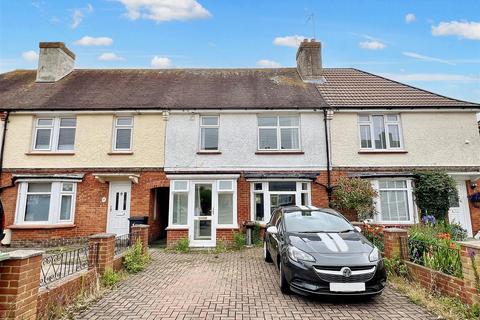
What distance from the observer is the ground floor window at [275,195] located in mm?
11047

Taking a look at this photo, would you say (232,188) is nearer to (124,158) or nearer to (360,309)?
(124,158)

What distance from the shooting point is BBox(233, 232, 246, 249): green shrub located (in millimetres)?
10123

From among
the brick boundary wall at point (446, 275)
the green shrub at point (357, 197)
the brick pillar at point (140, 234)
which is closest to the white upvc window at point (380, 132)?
the green shrub at point (357, 197)

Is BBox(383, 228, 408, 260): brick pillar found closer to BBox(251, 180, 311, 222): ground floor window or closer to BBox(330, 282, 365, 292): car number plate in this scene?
BBox(330, 282, 365, 292): car number plate

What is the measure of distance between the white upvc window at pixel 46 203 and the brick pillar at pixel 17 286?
8.46 m

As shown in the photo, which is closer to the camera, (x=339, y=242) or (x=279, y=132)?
(x=339, y=242)

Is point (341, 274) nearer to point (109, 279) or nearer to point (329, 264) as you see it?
point (329, 264)

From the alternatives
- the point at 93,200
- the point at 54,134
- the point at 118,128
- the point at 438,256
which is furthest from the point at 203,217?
the point at 438,256

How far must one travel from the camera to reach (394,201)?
11.1 metres

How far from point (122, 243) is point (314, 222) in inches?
204

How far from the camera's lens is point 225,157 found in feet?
37.9

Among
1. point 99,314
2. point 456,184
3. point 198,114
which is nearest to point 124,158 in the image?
point 198,114

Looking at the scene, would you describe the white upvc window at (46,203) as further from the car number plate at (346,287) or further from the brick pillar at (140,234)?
the car number plate at (346,287)

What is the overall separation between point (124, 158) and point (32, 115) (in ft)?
14.1
